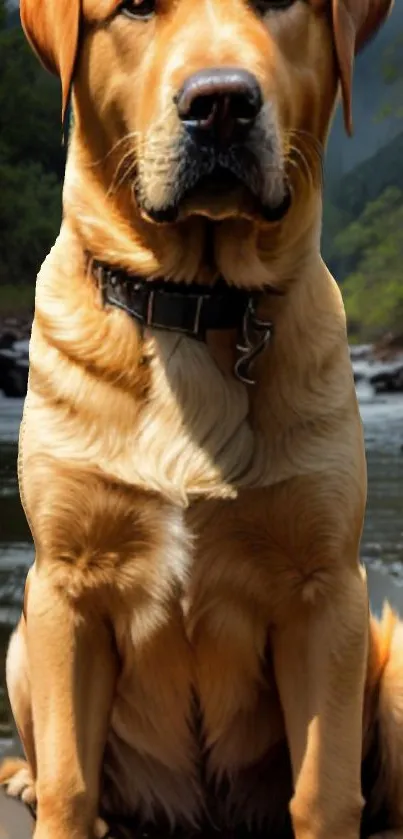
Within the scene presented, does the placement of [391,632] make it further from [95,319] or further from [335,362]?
[95,319]

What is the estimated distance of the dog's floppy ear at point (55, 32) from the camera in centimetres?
229

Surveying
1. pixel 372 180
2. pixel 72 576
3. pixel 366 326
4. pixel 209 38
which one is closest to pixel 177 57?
pixel 209 38

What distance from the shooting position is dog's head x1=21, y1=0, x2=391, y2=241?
211 cm

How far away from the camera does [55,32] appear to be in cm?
233

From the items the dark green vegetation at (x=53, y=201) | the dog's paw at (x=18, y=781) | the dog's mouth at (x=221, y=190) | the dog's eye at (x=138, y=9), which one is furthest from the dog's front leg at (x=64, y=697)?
the dark green vegetation at (x=53, y=201)

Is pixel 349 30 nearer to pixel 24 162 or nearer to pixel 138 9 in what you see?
pixel 138 9

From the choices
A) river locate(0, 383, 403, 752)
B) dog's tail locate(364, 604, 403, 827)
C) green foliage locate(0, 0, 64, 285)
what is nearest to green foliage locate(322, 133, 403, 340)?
green foliage locate(0, 0, 64, 285)

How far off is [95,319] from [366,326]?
16897 mm

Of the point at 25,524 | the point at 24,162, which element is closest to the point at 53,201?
the point at 24,162

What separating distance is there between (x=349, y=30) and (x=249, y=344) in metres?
0.58

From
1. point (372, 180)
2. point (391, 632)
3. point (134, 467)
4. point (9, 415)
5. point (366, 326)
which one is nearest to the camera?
point (134, 467)

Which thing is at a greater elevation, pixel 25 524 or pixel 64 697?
pixel 64 697

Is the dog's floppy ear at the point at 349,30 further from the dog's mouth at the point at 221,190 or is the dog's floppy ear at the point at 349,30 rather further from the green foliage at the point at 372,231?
the green foliage at the point at 372,231

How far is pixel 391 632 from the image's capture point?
2.80 meters
